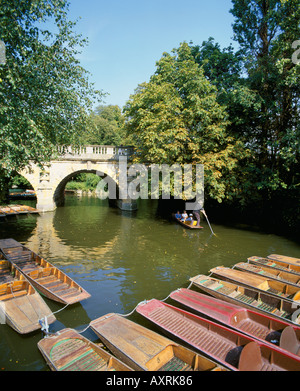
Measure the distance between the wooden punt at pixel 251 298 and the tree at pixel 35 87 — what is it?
6723mm

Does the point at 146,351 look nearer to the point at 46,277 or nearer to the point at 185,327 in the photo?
the point at 185,327

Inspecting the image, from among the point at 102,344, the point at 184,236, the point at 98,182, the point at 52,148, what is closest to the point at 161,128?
the point at 184,236

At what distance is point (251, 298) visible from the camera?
7.21 meters

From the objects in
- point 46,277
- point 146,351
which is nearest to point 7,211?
point 46,277

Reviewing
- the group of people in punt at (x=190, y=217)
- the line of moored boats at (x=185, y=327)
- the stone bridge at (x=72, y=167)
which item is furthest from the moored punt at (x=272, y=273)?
the stone bridge at (x=72, y=167)

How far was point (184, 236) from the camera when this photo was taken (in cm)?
1566

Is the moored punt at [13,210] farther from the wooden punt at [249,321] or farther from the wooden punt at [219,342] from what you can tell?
the wooden punt at [249,321]

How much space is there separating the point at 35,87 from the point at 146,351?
8.10m

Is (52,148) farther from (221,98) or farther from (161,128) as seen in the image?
(221,98)

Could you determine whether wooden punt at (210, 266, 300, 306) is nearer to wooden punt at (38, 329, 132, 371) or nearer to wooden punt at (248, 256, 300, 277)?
wooden punt at (248, 256, 300, 277)

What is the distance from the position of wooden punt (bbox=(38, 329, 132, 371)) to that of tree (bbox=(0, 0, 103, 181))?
4769 mm

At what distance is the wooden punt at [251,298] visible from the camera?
6.31 metres

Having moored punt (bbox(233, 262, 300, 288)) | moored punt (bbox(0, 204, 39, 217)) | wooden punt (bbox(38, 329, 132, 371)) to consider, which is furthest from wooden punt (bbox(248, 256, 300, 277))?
moored punt (bbox(0, 204, 39, 217))

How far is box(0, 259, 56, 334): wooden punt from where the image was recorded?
5641mm
